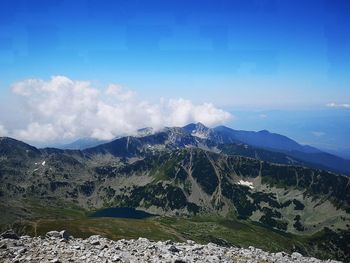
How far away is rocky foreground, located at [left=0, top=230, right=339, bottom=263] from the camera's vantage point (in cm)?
3158

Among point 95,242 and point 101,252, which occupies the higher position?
point 101,252

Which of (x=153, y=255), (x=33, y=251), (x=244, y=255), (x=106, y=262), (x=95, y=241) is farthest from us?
(x=244, y=255)

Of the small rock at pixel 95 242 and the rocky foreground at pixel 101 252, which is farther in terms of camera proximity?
the small rock at pixel 95 242

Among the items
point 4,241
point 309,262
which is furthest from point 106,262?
point 309,262

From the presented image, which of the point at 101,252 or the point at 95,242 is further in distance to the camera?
the point at 95,242

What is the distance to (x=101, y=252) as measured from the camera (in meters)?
33.8

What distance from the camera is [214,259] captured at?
37.5 meters

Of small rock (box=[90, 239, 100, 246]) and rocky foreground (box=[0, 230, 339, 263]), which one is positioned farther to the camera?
small rock (box=[90, 239, 100, 246])

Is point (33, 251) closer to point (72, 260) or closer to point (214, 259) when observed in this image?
point (72, 260)

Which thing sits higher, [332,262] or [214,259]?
[214,259]

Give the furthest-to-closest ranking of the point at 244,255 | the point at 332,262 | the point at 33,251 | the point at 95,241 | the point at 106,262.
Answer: the point at 332,262 → the point at 244,255 → the point at 95,241 → the point at 33,251 → the point at 106,262

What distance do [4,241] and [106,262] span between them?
41.7 feet

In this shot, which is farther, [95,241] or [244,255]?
[244,255]

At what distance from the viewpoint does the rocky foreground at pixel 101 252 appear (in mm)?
31578
